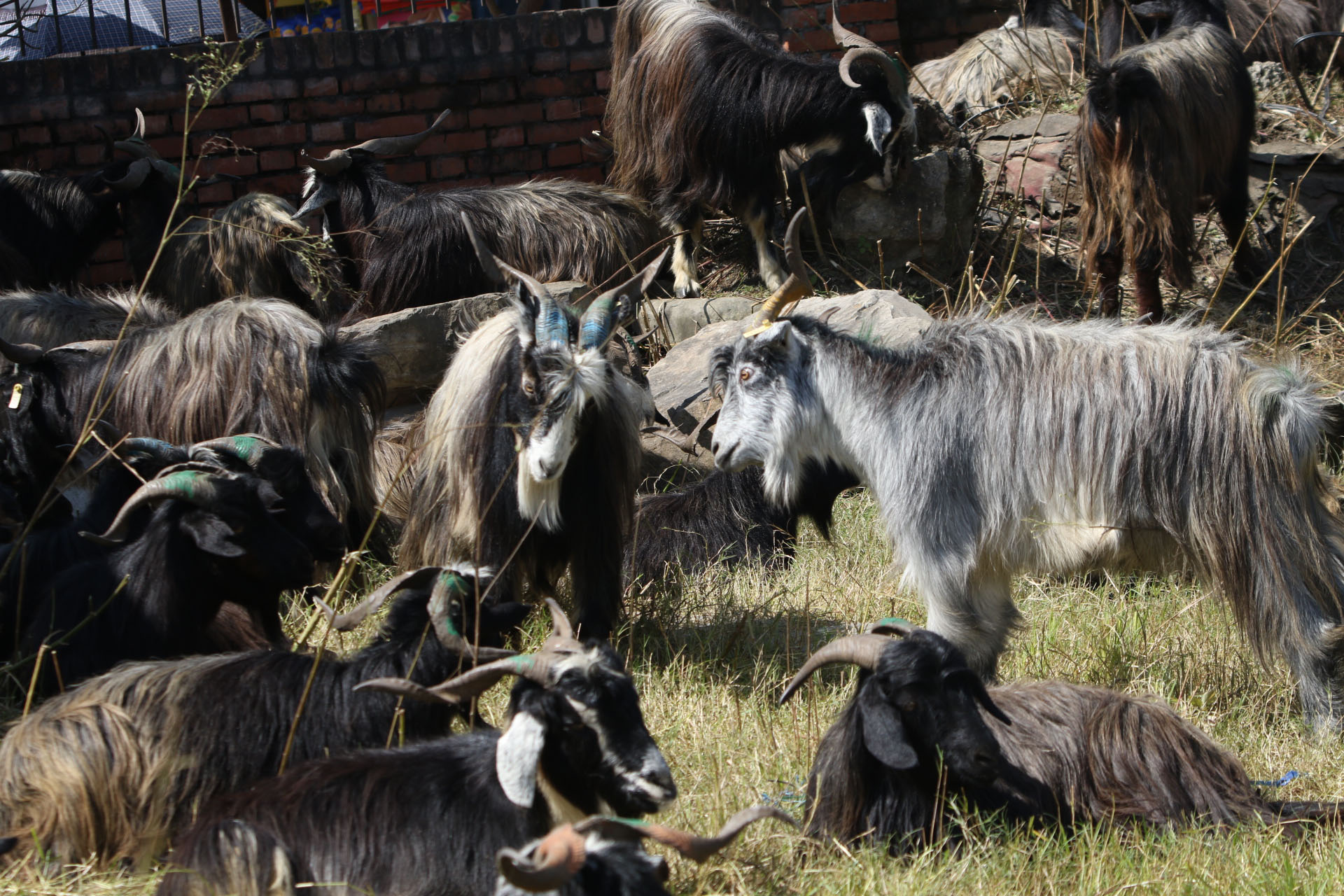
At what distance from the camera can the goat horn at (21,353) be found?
5.58 metres

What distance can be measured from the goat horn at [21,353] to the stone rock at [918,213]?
4.79 m

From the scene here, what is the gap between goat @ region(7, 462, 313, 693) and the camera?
4047 mm

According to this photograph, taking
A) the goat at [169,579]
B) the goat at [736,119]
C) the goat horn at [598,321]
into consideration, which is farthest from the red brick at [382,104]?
the goat at [169,579]

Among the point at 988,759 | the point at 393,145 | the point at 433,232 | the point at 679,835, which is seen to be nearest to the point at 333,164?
the point at 393,145

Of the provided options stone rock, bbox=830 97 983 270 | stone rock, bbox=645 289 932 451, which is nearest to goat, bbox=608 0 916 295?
Result: stone rock, bbox=830 97 983 270

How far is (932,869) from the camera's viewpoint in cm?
333

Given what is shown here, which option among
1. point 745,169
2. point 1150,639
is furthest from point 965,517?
point 745,169

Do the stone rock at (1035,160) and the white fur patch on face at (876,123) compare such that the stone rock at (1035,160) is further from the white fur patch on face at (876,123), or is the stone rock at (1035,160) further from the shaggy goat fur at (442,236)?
the shaggy goat fur at (442,236)

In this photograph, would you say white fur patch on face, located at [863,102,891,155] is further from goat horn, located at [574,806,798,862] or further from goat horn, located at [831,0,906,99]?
goat horn, located at [574,806,798,862]

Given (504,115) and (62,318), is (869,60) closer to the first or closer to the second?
(504,115)

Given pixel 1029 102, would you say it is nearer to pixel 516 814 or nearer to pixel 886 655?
pixel 886 655

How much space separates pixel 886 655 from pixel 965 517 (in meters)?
1.13

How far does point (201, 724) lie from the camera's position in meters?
3.47

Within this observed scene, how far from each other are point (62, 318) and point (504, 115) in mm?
3425
